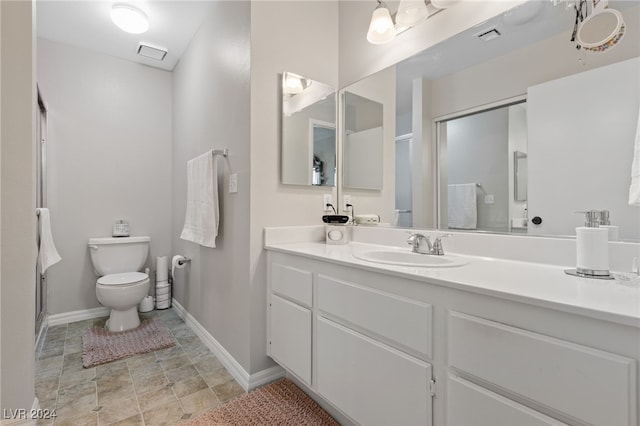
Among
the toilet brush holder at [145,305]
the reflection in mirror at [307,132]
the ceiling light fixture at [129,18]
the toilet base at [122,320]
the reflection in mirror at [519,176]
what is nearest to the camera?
the reflection in mirror at [519,176]

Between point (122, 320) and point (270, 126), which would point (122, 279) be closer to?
point (122, 320)

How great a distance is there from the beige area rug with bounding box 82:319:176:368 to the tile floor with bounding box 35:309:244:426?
0.17ft

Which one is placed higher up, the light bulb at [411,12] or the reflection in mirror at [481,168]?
the light bulb at [411,12]

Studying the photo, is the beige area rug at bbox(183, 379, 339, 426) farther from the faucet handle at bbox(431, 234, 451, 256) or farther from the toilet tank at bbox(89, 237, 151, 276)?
the toilet tank at bbox(89, 237, 151, 276)

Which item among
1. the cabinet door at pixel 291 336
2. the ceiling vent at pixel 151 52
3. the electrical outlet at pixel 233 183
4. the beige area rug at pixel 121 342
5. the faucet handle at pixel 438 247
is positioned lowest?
the beige area rug at pixel 121 342

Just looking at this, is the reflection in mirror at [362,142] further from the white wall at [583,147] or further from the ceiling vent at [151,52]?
the ceiling vent at [151,52]

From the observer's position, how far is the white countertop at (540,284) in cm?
63

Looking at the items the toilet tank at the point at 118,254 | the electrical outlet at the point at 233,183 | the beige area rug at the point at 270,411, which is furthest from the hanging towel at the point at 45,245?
the beige area rug at the point at 270,411

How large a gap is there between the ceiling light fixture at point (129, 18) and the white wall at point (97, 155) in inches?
30.8

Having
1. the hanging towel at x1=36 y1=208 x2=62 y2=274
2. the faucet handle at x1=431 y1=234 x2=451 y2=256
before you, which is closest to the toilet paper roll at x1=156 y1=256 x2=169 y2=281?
the hanging towel at x1=36 y1=208 x2=62 y2=274

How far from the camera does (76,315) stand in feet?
8.84

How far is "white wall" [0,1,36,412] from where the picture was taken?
1295mm

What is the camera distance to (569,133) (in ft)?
3.63

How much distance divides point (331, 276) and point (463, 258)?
0.60 metres
